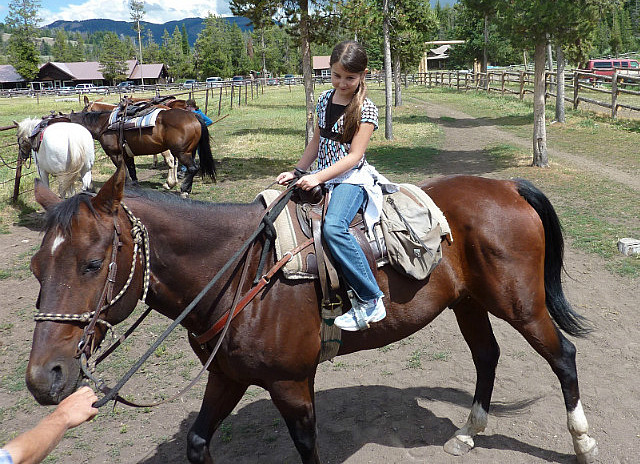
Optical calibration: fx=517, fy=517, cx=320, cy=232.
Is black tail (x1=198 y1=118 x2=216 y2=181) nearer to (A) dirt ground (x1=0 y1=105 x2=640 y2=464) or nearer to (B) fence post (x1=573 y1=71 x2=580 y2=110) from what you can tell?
(A) dirt ground (x1=0 y1=105 x2=640 y2=464)

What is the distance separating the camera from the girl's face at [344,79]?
2848 mm

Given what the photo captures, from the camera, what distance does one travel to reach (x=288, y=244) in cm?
276

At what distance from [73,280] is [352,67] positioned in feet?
5.79

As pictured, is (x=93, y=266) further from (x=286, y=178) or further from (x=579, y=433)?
(x=579, y=433)

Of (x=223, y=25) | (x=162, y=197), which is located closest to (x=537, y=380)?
(x=162, y=197)

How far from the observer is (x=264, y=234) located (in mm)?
2799

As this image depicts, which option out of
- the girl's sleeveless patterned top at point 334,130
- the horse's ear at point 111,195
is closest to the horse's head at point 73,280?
the horse's ear at point 111,195

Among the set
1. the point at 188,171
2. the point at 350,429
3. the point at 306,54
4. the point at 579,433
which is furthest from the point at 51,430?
the point at 306,54

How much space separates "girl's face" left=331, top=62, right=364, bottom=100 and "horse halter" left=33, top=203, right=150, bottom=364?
1316 mm

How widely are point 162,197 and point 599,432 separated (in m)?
3.31

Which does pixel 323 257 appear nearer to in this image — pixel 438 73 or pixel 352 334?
pixel 352 334

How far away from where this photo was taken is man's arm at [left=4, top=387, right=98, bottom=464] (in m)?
1.71

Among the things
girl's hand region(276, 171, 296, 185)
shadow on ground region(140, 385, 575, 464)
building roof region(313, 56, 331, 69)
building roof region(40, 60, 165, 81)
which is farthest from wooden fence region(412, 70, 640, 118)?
building roof region(40, 60, 165, 81)

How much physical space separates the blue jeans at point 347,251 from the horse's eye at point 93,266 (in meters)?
1.14
